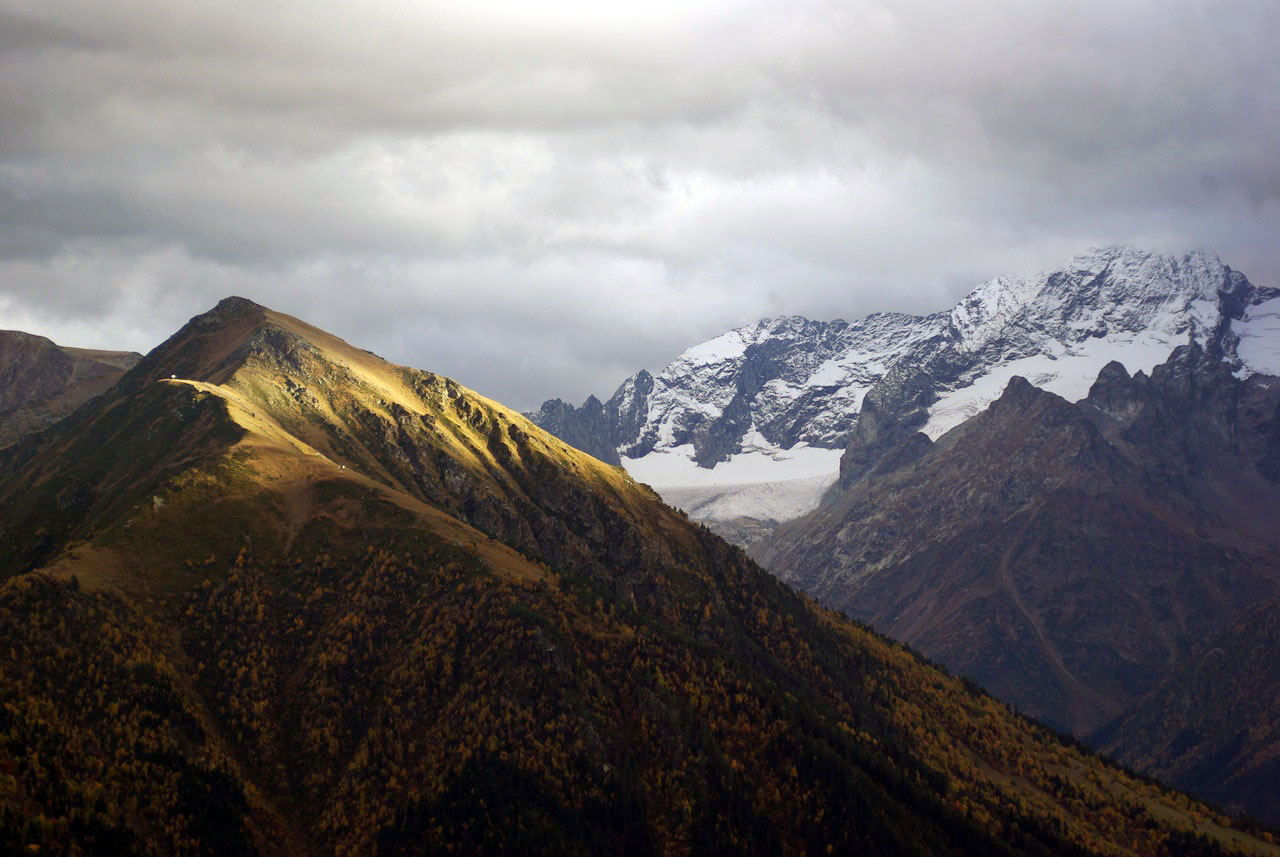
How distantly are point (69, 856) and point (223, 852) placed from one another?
2907 centimetres

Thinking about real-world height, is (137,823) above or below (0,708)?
below

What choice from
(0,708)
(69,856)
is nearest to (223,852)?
(69,856)

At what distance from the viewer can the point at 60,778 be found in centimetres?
18988

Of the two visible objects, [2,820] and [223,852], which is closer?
Answer: [2,820]

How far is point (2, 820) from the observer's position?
172500mm

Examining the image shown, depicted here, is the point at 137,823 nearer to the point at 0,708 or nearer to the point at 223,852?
the point at 223,852

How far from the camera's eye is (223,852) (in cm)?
19850

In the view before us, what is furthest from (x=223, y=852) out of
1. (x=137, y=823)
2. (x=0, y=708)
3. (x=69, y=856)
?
(x=0, y=708)

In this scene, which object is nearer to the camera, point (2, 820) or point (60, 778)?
point (2, 820)

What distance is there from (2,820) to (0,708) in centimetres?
3113

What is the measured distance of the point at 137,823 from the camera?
7584 inches

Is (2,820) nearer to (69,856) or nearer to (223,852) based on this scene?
(69,856)

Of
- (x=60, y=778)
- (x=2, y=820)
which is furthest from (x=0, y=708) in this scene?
(x=2, y=820)

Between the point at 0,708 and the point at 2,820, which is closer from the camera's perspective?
the point at 2,820
